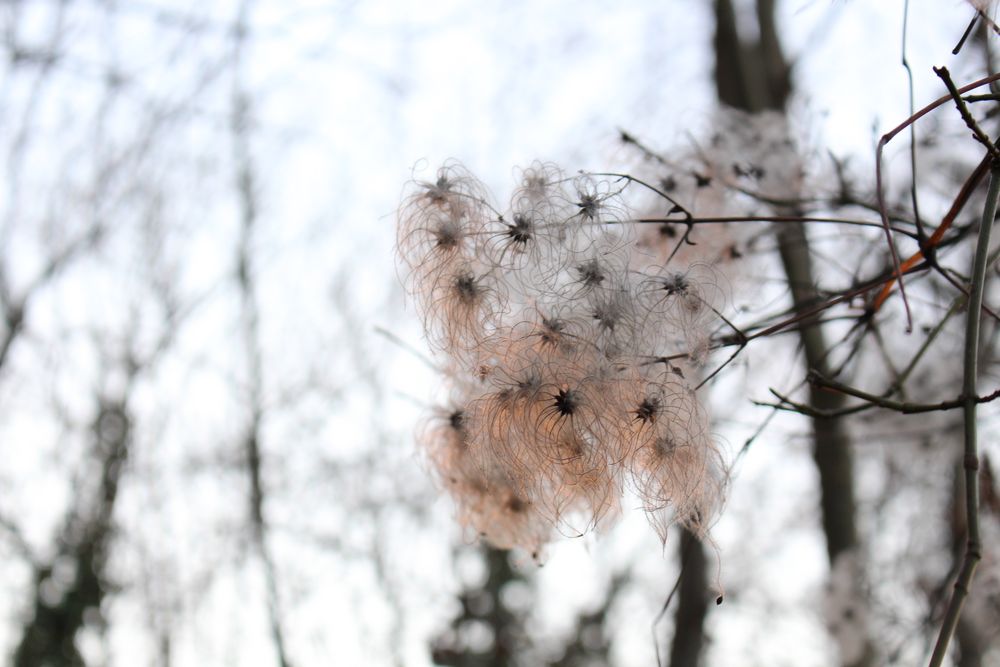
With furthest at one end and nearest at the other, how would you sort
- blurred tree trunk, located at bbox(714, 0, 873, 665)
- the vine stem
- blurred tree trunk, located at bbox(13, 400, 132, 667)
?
blurred tree trunk, located at bbox(13, 400, 132, 667) < blurred tree trunk, located at bbox(714, 0, 873, 665) < the vine stem

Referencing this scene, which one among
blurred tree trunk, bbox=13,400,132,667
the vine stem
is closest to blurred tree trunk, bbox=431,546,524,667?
blurred tree trunk, bbox=13,400,132,667

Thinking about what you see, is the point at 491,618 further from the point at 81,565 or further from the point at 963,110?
the point at 963,110

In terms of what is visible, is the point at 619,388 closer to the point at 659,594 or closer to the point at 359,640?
the point at 359,640

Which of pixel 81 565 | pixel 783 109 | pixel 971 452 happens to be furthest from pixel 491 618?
pixel 971 452

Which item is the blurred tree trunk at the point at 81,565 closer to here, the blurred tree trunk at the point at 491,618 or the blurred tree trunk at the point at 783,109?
the blurred tree trunk at the point at 491,618

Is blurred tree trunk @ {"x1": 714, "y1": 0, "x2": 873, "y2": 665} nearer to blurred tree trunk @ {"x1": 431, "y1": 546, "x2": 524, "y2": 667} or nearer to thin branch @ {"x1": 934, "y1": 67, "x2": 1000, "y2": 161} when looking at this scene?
thin branch @ {"x1": 934, "y1": 67, "x2": 1000, "y2": 161}
